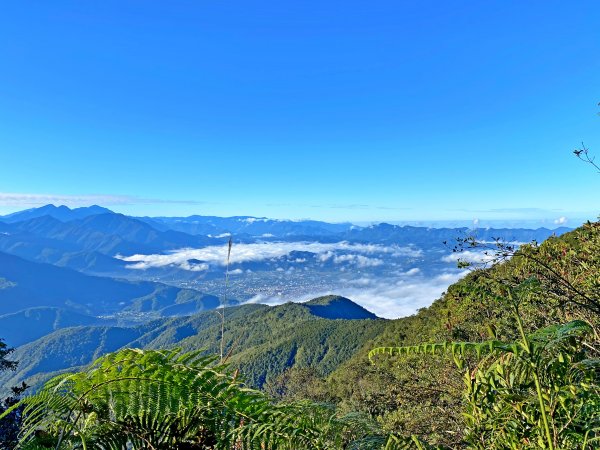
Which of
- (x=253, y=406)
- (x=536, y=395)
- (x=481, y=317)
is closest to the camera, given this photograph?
(x=536, y=395)

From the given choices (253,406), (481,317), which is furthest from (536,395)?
(481,317)

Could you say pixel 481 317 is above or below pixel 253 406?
below

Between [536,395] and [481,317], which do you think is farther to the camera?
[481,317]

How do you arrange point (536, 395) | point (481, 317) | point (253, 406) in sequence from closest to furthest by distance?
1. point (536, 395)
2. point (253, 406)
3. point (481, 317)

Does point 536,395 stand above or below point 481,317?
above

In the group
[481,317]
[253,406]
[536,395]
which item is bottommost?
[481,317]

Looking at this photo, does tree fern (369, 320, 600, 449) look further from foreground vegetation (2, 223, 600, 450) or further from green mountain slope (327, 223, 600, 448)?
green mountain slope (327, 223, 600, 448)

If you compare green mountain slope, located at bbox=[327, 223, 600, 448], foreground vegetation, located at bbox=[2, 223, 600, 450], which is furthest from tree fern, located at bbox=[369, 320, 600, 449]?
green mountain slope, located at bbox=[327, 223, 600, 448]

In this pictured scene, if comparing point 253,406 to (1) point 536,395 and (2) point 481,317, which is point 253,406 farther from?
(2) point 481,317

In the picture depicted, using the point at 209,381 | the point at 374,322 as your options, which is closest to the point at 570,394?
the point at 209,381

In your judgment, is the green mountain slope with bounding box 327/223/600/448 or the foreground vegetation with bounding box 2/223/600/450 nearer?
the foreground vegetation with bounding box 2/223/600/450

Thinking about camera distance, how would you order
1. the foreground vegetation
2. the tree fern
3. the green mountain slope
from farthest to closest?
the green mountain slope, the foreground vegetation, the tree fern

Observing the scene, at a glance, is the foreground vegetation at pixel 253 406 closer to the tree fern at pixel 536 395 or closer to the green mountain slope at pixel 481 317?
the tree fern at pixel 536 395
